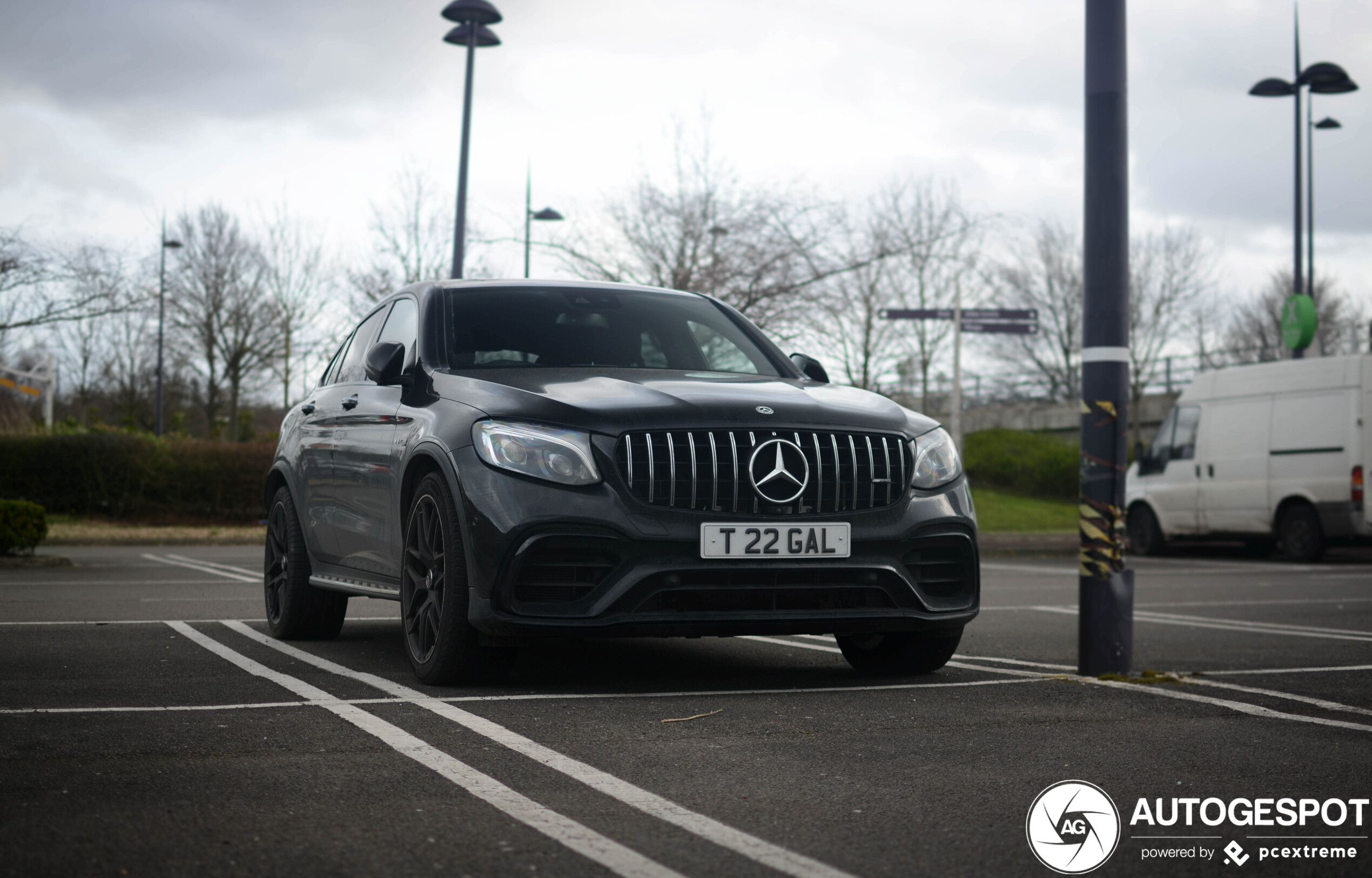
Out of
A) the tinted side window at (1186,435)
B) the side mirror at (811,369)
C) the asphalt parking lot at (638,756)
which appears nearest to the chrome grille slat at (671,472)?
the asphalt parking lot at (638,756)

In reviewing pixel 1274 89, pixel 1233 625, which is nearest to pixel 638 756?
pixel 1233 625

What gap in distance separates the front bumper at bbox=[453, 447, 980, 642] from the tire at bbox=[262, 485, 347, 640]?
2376mm

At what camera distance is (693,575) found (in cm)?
536

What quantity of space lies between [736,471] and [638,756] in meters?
1.40

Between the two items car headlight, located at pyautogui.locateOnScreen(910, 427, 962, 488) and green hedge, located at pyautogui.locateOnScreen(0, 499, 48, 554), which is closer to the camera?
car headlight, located at pyautogui.locateOnScreen(910, 427, 962, 488)

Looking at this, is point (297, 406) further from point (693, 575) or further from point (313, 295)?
point (313, 295)

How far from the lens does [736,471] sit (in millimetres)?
5430

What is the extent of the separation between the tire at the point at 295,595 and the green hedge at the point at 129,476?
1805 centimetres

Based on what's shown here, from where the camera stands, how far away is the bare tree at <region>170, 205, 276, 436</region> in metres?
39.7

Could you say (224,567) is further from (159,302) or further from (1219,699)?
(159,302)

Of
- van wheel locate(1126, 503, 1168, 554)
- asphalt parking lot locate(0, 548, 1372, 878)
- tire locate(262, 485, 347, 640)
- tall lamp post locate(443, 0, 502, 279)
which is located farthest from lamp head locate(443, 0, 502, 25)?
asphalt parking lot locate(0, 548, 1372, 878)

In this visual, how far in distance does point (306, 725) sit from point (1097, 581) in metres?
3.36

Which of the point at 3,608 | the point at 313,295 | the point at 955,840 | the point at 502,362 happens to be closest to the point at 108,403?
the point at 313,295

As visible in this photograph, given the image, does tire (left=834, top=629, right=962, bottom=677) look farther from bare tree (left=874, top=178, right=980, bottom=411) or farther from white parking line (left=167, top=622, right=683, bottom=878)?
bare tree (left=874, top=178, right=980, bottom=411)
